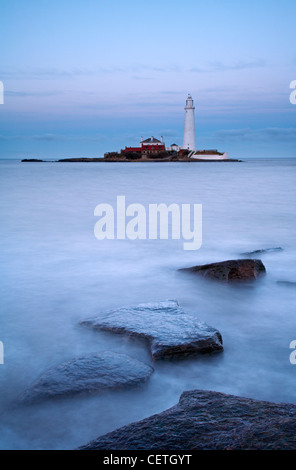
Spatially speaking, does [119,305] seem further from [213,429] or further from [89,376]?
[213,429]

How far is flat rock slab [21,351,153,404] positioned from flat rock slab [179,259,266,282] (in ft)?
6.75

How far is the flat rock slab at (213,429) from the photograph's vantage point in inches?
56.5

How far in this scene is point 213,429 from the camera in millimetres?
1553

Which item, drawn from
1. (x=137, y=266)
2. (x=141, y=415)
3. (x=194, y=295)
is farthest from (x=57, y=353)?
(x=137, y=266)

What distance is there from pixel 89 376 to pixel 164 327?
0.73 m

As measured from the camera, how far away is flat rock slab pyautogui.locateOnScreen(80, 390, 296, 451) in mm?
1435

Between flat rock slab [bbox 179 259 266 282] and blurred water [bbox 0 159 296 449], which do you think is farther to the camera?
flat rock slab [bbox 179 259 266 282]

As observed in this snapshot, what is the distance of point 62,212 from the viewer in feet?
35.2

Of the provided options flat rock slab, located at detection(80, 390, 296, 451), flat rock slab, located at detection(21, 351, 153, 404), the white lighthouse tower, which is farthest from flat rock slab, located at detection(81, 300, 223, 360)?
the white lighthouse tower

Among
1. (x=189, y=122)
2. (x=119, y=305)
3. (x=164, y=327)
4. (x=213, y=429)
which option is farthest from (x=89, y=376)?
(x=189, y=122)

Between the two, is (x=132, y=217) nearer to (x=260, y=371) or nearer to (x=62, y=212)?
(x=62, y=212)

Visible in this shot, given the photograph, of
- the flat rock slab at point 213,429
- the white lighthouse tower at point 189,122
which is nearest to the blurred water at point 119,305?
the flat rock slab at point 213,429

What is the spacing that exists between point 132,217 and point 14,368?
7.57 meters

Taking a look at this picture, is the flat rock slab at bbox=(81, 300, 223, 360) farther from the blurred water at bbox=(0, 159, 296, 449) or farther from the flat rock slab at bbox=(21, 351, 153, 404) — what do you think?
the flat rock slab at bbox=(21, 351, 153, 404)
